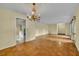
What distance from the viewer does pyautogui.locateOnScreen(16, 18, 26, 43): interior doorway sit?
906 cm

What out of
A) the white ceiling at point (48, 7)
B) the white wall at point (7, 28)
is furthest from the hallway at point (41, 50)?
the white ceiling at point (48, 7)

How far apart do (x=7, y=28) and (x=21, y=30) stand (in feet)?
8.54

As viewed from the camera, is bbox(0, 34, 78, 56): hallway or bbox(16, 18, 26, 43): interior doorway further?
bbox(16, 18, 26, 43): interior doorway

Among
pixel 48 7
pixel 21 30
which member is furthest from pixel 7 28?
pixel 48 7

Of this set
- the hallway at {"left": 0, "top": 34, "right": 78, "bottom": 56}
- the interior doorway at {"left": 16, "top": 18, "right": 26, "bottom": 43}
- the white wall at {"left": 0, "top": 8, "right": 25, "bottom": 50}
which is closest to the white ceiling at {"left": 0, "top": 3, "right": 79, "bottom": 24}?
the white wall at {"left": 0, "top": 8, "right": 25, "bottom": 50}

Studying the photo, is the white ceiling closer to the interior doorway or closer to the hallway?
the interior doorway

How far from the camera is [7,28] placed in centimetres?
721

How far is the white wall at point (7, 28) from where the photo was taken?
6688 millimetres

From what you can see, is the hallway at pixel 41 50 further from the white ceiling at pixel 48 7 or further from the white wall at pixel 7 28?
the white ceiling at pixel 48 7

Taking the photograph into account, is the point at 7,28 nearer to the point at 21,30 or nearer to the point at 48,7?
the point at 21,30

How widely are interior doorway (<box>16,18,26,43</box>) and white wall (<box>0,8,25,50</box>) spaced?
38.7 inches

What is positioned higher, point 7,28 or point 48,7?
point 48,7

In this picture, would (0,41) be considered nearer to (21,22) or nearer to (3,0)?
(21,22)

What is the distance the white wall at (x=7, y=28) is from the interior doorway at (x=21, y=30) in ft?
3.23
